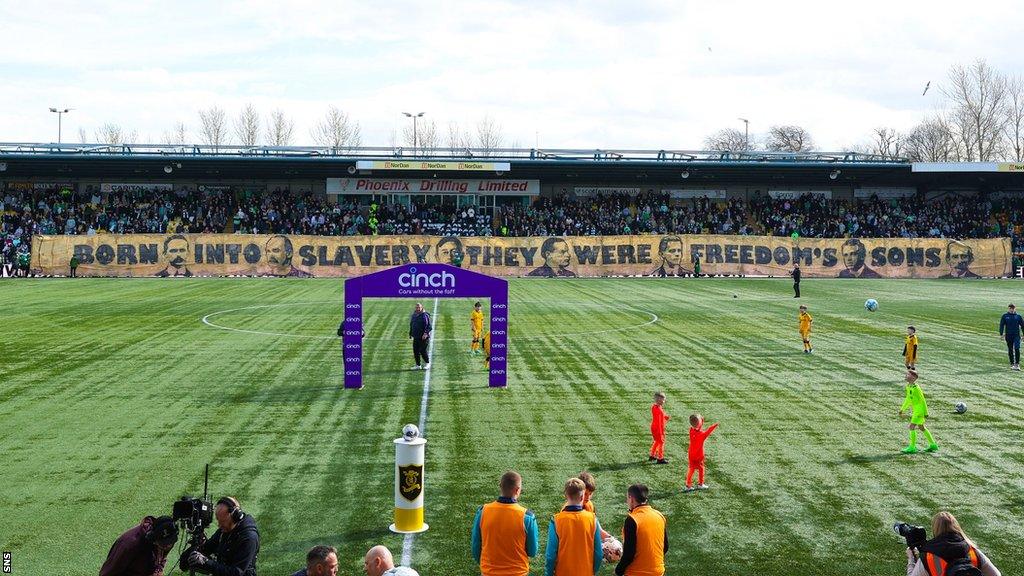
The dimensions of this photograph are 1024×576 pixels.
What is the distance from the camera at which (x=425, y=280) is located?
2136 cm

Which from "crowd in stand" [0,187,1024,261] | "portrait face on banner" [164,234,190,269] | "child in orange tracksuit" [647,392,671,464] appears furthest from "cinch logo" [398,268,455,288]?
"crowd in stand" [0,187,1024,261]

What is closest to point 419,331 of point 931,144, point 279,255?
point 279,255

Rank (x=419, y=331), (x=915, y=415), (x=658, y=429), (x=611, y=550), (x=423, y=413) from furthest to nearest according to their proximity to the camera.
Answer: (x=419, y=331), (x=423, y=413), (x=915, y=415), (x=658, y=429), (x=611, y=550)

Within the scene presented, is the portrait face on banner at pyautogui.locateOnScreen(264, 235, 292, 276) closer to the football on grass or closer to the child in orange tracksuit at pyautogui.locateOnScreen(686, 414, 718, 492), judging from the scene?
the child in orange tracksuit at pyautogui.locateOnScreen(686, 414, 718, 492)

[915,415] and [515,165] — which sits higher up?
[515,165]

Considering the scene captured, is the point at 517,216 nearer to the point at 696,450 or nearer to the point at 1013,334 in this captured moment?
the point at 1013,334

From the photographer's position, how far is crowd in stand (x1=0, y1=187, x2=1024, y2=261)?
69312 millimetres

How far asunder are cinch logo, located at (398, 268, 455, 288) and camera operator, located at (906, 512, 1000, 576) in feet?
47.9

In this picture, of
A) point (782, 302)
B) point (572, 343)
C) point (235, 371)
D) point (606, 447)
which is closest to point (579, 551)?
point (606, 447)

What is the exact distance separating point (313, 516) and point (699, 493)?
5482 mm

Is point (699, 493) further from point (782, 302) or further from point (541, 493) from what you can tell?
point (782, 302)

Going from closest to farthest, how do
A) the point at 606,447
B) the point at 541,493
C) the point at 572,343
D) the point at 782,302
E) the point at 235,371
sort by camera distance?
the point at 541,493 → the point at 606,447 → the point at 235,371 → the point at 572,343 → the point at 782,302

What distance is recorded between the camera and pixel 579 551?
8242 millimetres

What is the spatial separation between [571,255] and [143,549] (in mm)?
57173
